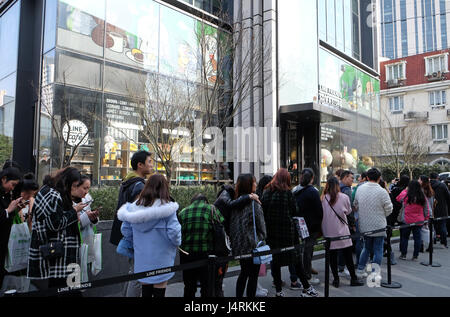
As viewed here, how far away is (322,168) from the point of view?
20188 mm

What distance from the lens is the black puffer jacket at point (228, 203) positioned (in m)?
4.77

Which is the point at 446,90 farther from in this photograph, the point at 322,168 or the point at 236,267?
the point at 236,267

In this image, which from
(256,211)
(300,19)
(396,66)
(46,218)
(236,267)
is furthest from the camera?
(396,66)

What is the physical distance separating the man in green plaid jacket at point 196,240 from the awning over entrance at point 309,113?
41.1 ft

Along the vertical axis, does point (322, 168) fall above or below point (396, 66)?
below

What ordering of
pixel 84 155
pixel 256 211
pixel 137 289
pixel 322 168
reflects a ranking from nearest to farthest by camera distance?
pixel 137 289 < pixel 256 211 < pixel 84 155 < pixel 322 168

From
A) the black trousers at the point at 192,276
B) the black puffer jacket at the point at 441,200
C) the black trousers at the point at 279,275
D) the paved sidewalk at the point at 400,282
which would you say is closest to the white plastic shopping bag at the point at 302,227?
the black trousers at the point at 279,275

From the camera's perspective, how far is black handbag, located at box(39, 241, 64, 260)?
3234mm

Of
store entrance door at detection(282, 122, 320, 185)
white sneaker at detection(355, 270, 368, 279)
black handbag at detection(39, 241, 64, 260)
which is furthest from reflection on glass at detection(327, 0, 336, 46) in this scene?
black handbag at detection(39, 241, 64, 260)

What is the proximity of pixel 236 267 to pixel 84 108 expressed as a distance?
8840mm

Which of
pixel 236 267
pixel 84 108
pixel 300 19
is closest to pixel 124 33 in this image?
pixel 84 108

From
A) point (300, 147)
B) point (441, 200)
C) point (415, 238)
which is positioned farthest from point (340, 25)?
point (415, 238)

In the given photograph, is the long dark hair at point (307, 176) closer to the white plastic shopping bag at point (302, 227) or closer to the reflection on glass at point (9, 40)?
the white plastic shopping bag at point (302, 227)

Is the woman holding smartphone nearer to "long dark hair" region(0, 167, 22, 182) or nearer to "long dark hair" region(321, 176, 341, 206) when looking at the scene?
"long dark hair" region(0, 167, 22, 182)
